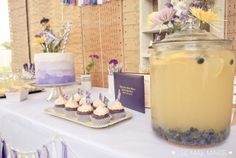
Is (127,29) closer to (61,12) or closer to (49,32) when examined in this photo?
(49,32)

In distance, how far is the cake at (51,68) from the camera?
1192mm

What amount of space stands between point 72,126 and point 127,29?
107 cm

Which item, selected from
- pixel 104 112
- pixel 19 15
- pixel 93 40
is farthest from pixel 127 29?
pixel 19 15

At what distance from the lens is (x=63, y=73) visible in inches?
48.4

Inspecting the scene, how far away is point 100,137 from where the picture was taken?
68cm

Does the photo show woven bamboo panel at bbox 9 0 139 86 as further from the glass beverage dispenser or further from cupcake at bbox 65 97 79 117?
the glass beverage dispenser

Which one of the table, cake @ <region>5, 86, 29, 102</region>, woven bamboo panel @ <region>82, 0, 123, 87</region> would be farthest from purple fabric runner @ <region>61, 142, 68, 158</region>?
woven bamboo panel @ <region>82, 0, 123, 87</region>

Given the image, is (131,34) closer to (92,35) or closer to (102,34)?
(102,34)

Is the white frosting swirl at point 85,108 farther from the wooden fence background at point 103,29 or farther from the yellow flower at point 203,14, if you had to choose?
the wooden fence background at point 103,29

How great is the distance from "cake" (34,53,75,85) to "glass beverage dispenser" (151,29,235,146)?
75 centimetres

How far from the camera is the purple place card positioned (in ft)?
2.98

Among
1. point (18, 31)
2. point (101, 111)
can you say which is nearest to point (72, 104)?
point (101, 111)

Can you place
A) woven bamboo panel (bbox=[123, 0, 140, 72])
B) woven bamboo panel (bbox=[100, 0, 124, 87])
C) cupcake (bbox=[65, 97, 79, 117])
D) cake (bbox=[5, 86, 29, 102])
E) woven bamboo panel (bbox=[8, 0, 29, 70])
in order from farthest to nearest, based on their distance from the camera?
woven bamboo panel (bbox=[8, 0, 29, 70])
woven bamboo panel (bbox=[100, 0, 124, 87])
woven bamboo panel (bbox=[123, 0, 140, 72])
cake (bbox=[5, 86, 29, 102])
cupcake (bbox=[65, 97, 79, 117])

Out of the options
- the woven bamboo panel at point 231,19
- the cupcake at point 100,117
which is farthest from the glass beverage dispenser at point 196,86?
the woven bamboo panel at point 231,19
